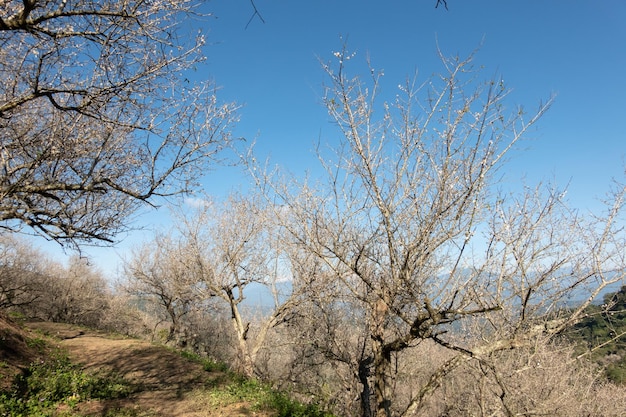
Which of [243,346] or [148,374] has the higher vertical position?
[243,346]

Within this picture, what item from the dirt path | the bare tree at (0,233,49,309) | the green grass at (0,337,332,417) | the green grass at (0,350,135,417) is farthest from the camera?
the bare tree at (0,233,49,309)

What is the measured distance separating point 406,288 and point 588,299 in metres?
2.81

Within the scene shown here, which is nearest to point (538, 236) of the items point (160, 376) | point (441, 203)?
point (441, 203)

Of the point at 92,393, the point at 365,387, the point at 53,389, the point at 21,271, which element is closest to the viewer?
the point at 53,389

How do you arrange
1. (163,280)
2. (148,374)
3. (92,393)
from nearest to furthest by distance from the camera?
(92,393)
(148,374)
(163,280)

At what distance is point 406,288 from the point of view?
492 centimetres

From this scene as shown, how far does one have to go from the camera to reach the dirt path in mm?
7336

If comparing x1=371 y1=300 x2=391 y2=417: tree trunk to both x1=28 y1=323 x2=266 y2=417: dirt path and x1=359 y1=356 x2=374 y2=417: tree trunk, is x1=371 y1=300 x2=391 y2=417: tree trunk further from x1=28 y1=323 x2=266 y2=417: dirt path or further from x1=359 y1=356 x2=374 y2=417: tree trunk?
x1=28 y1=323 x2=266 y2=417: dirt path

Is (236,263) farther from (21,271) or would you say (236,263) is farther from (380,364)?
(21,271)

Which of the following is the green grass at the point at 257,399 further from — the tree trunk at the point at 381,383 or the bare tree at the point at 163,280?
the bare tree at the point at 163,280

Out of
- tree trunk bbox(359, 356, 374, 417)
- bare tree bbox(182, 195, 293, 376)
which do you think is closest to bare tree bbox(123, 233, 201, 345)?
bare tree bbox(182, 195, 293, 376)

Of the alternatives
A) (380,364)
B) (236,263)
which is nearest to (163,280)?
(236,263)

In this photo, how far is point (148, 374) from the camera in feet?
32.2

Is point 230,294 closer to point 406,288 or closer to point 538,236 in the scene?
point 406,288
